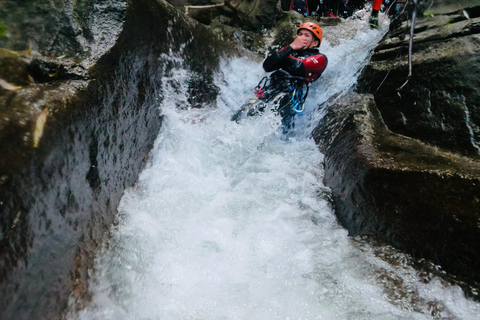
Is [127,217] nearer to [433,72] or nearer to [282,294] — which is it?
[282,294]

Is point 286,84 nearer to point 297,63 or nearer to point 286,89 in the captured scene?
point 286,89

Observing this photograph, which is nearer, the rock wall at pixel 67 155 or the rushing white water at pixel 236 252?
the rock wall at pixel 67 155

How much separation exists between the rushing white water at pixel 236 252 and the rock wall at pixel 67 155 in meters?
0.23

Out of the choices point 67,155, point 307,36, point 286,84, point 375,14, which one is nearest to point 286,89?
point 286,84

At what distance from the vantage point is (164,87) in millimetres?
3859

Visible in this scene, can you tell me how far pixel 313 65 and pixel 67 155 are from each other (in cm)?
382

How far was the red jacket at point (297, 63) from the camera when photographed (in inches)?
184

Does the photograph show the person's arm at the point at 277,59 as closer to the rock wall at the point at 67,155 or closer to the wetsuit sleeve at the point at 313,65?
the wetsuit sleeve at the point at 313,65

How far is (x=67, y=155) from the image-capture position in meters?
2.05

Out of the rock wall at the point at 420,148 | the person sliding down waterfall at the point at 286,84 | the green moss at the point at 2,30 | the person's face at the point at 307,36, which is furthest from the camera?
the person's face at the point at 307,36

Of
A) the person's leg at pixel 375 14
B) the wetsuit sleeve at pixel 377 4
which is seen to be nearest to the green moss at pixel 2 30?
the person's leg at pixel 375 14

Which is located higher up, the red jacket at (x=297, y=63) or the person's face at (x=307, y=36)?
the person's face at (x=307, y=36)

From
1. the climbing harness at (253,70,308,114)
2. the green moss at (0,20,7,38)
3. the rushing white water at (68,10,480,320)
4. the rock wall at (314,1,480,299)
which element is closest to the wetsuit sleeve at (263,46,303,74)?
the climbing harness at (253,70,308,114)

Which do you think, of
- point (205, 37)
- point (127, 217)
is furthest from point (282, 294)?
point (205, 37)
